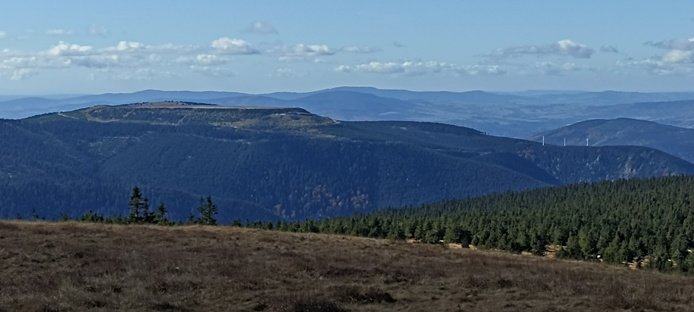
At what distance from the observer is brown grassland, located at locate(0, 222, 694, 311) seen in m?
27.6

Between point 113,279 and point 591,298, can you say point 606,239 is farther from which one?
point 113,279

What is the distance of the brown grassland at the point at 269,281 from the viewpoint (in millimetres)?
27594

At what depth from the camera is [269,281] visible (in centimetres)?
3372

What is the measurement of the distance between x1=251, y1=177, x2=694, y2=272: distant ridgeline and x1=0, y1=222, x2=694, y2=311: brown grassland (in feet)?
104

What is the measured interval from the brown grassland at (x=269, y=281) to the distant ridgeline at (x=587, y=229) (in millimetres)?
31655

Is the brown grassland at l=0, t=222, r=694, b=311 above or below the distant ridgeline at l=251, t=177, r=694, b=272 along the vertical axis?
above

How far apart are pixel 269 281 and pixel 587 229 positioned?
241 feet

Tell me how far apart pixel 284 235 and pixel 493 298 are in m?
32.9

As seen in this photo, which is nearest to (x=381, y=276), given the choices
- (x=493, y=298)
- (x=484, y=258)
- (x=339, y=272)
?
(x=339, y=272)

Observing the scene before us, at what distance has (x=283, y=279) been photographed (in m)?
34.6

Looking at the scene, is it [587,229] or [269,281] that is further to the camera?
[587,229]

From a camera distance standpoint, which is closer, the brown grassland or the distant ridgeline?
the brown grassland

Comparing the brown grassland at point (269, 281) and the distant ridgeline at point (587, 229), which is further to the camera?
the distant ridgeline at point (587, 229)

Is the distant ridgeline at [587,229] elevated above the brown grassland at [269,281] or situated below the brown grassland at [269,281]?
below
